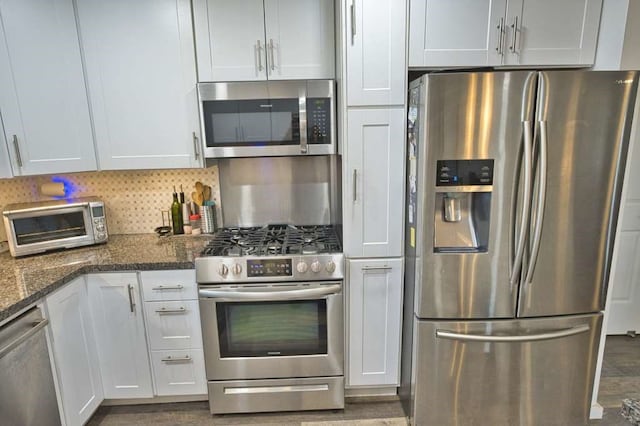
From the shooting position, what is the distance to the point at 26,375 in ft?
5.03

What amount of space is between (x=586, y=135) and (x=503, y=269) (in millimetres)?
731

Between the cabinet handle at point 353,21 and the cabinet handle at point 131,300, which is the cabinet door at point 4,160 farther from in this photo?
the cabinet handle at point 353,21

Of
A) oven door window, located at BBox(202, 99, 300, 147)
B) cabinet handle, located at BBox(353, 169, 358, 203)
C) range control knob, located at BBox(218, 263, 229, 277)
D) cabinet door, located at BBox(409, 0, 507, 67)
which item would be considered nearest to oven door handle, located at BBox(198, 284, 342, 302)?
range control knob, located at BBox(218, 263, 229, 277)

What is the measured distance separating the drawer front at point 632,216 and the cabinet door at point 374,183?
6.32 feet

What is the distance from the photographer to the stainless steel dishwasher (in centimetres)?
144

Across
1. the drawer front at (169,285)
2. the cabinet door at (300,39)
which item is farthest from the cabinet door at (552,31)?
the drawer front at (169,285)

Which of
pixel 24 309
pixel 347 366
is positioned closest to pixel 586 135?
pixel 347 366

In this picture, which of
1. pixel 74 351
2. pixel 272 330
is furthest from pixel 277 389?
pixel 74 351

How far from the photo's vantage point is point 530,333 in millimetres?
1831

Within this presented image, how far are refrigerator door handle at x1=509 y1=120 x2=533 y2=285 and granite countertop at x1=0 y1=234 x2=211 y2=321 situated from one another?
1.68 m

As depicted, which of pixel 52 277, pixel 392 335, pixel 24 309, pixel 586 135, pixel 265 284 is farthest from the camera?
pixel 392 335

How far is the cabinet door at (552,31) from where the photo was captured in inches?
71.7

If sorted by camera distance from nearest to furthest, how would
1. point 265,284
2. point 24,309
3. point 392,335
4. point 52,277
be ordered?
point 24,309
point 52,277
point 265,284
point 392,335

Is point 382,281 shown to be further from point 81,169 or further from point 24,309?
point 81,169
